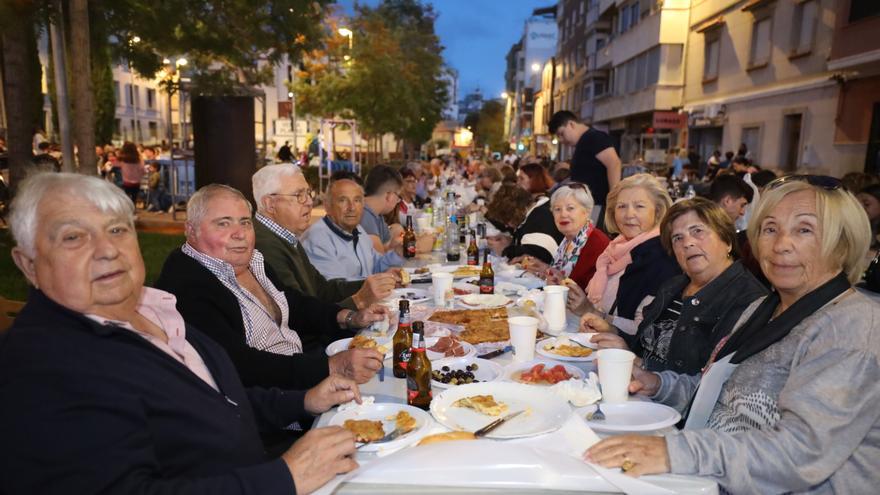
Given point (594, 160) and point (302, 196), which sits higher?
point (594, 160)

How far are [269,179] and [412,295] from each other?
125cm

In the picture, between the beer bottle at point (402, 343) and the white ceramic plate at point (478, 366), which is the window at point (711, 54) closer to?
the white ceramic plate at point (478, 366)

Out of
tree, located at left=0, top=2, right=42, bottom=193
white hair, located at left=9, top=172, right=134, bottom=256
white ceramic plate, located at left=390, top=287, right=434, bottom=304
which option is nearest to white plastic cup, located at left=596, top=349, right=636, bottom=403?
white hair, located at left=9, top=172, right=134, bottom=256

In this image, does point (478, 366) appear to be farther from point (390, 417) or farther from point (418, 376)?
point (390, 417)

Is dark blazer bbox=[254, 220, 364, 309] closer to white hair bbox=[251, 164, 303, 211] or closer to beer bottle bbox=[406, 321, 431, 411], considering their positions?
white hair bbox=[251, 164, 303, 211]

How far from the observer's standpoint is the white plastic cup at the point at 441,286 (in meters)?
3.73

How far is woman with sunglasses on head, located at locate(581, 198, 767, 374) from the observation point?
261 centimetres

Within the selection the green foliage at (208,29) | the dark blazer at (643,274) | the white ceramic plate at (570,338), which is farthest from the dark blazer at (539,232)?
the green foliage at (208,29)

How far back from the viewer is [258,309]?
118 inches

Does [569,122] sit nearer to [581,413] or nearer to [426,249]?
[426,249]

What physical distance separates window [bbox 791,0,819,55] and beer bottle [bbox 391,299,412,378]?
15.8m

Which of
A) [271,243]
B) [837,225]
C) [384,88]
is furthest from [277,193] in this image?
[384,88]

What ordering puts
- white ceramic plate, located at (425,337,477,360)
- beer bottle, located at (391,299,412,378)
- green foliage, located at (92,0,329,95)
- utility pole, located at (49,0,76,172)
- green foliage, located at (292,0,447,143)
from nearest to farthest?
1. beer bottle, located at (391,299,412,378)
2. white ceramic plate, located at (425,337,477,360)
3. green foliage, located at (92,0,329,95)
4. utility pole, located at (49,0,76,172)
5. green foliage, located at (292,0,447,143)

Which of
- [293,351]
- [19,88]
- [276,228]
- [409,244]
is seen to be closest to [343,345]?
[293,351]
